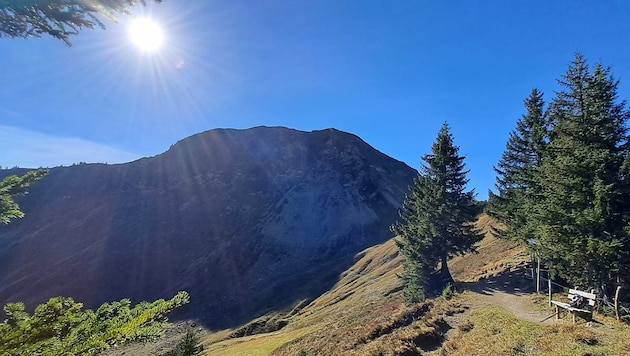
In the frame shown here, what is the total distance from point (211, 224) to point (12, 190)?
9742cm

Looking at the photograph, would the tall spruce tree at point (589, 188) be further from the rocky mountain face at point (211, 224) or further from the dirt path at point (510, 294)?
the rocky mountain face at point (211, 224)

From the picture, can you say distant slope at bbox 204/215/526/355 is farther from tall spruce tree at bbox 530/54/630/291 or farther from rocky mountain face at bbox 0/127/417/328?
rocky mountain face at bbox 0/127/417/328

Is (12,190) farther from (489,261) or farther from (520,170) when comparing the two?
(489,261)

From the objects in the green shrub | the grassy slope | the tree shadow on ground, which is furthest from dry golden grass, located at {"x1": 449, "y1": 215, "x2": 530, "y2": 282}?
the green shrub

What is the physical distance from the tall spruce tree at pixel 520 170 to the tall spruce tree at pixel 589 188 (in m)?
6.17

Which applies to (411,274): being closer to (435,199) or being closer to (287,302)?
(435,199)

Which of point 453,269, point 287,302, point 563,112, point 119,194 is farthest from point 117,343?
point 119,194

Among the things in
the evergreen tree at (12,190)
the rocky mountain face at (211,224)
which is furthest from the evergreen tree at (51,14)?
the rocky mountain face at (211,224)

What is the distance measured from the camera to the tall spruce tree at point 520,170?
997 inches

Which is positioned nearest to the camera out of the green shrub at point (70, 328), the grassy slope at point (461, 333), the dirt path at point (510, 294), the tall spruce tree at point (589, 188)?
the green shrub at point (70, 328)

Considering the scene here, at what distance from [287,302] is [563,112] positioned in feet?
173

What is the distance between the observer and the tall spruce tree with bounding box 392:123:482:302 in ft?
99.6

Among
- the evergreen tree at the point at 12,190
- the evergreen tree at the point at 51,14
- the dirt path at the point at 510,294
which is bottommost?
the dirt path at the point at 510,294

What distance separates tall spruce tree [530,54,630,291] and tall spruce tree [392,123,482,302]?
36.5 feet
